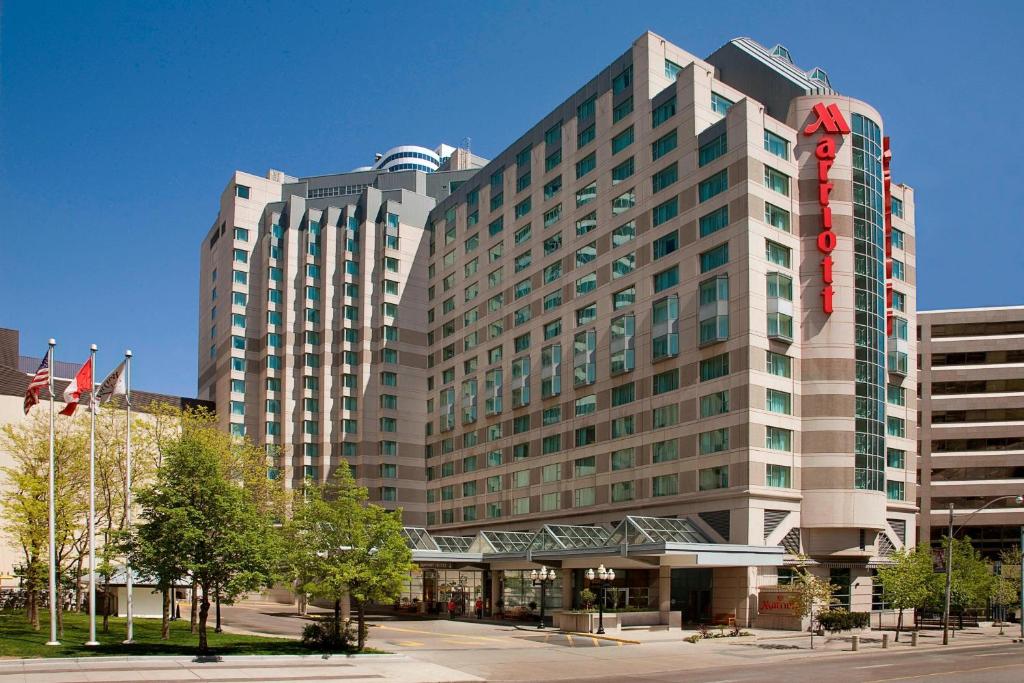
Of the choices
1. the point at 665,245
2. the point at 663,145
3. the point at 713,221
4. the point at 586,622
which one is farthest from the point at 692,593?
the point at 663,145

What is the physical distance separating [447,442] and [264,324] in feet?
91.1

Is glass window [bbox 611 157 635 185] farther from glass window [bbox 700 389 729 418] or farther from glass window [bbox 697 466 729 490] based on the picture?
glass window [bbox 697 466 729 490]

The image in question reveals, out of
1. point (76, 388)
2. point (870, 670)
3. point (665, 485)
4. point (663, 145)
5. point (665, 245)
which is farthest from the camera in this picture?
point (663, 145)

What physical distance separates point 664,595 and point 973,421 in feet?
216

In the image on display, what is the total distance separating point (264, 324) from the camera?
115812 mm

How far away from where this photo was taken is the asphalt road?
36562 millimetres

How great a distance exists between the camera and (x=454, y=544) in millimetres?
82812

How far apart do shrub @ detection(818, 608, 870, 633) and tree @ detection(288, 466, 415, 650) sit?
1148 inches

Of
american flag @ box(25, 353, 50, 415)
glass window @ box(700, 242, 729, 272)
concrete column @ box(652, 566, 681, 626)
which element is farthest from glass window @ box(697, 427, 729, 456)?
american flag @ box(25, 353, 50, 415)

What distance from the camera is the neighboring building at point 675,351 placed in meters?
65.9

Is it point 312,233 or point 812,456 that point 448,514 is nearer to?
point 312,233

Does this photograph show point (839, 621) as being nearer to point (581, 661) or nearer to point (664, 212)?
point (581, 661)

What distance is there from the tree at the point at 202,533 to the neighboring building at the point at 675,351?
58.3ft

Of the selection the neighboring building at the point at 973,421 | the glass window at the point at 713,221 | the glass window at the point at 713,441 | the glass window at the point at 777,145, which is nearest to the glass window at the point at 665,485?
the glass window at the point at 713,441
